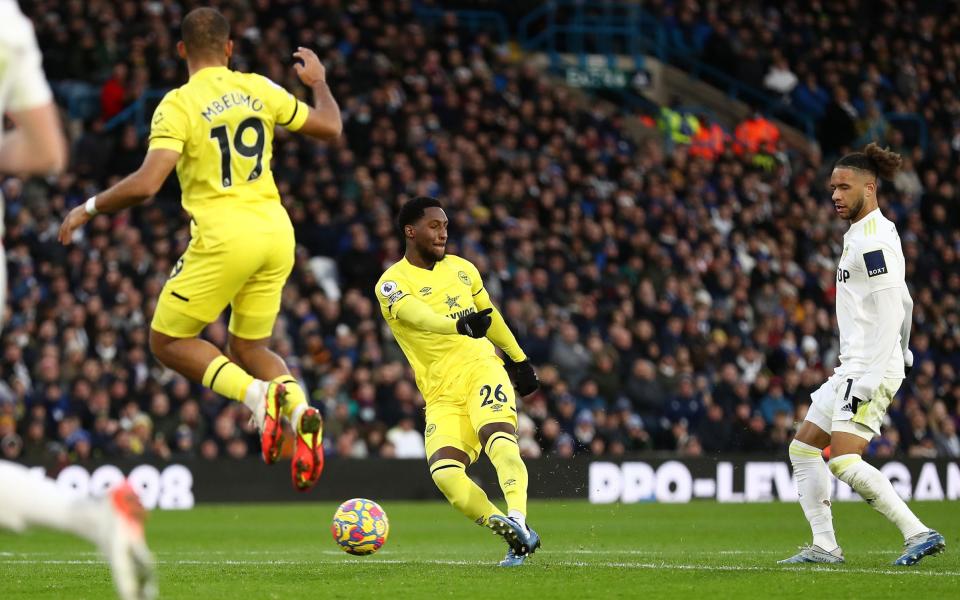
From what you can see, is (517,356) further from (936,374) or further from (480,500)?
(936,374)

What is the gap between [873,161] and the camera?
9891 mm

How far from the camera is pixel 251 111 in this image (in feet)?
28.7

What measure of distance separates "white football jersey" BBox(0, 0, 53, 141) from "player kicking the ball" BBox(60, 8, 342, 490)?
2.60m

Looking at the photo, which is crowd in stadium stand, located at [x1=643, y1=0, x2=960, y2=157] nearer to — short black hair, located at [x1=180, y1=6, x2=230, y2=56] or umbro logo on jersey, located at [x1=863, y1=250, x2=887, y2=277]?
umbro logo on jersey, located at [x1=863, y1=250, x2=887, y2=277]

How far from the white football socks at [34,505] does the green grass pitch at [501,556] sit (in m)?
2.38

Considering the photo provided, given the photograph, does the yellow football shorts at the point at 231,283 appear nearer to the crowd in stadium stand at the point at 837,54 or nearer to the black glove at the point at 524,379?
the black glove at the point at 524,379

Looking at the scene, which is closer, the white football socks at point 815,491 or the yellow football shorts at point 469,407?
the white football socks at point 815,491

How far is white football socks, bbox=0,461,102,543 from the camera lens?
18.6 feet

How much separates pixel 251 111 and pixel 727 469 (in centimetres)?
1326

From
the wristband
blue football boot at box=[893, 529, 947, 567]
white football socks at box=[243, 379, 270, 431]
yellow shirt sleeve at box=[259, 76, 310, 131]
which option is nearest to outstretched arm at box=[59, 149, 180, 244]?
the wristband

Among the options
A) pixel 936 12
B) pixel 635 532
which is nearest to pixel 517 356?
pixel 635 532

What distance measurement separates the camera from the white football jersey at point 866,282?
9.60 metres

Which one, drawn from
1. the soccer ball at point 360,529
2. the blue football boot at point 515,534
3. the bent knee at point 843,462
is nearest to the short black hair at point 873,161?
the bent knee at point 843,462

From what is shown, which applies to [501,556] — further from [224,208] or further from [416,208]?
[224,208]
